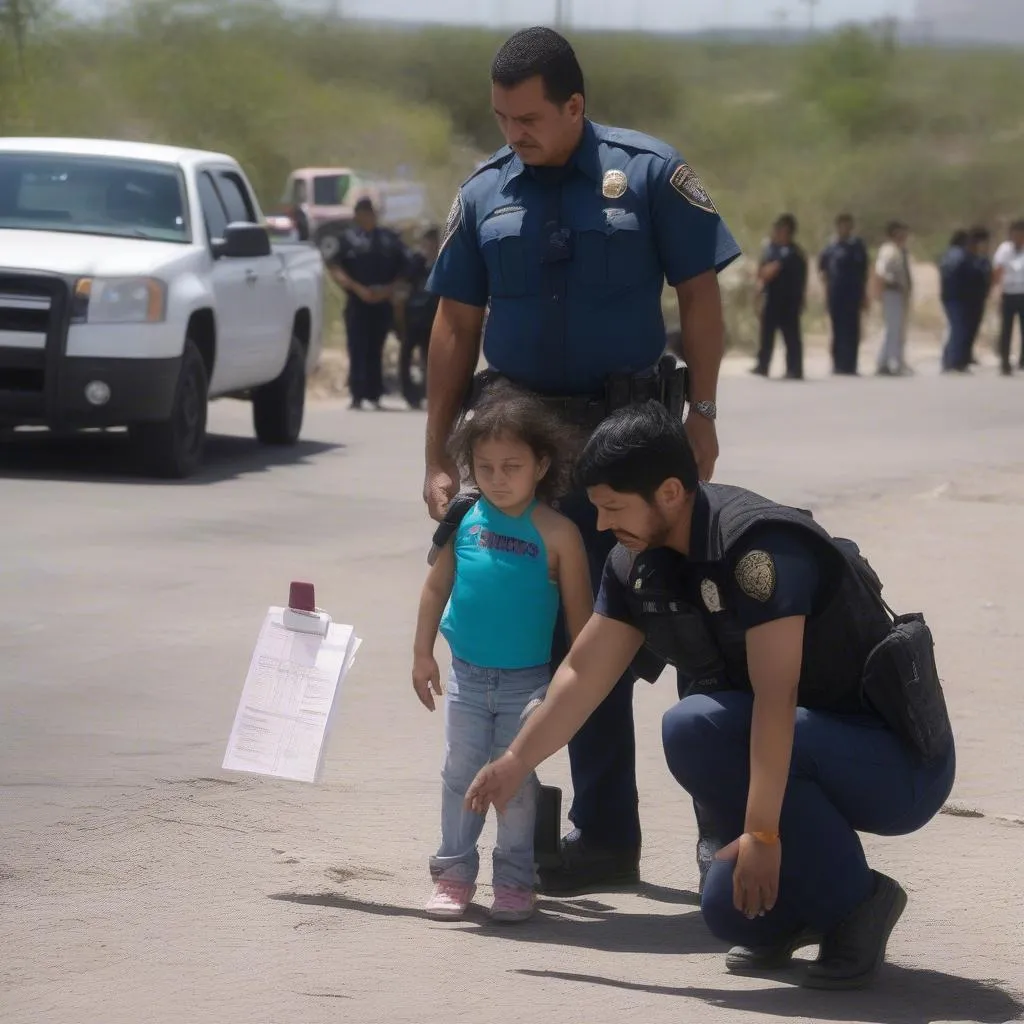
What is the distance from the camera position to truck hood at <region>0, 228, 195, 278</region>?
38.5ft

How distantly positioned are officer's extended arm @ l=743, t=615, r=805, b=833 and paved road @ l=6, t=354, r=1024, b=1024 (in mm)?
368

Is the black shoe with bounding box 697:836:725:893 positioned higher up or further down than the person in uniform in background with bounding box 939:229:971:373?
further down

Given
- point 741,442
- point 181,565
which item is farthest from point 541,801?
point 741,442

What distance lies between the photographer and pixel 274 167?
40.1 metres

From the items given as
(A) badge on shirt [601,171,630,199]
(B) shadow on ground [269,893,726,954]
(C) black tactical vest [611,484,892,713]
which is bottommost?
(B) shadow on ground [269,893,726,954]

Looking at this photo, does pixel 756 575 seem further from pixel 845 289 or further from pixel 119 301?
pixel 845 289

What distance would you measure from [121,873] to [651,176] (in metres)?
1.88

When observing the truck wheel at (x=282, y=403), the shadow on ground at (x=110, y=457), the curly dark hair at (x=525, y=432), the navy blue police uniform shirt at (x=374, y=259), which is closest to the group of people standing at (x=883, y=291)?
the navy blue police uniform shirt at (x=374, y=259)

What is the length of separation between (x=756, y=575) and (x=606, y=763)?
3.52 ft

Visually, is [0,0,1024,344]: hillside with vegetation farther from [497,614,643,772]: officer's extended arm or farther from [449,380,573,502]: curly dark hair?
[497,614,643,772]: officer's extended arm

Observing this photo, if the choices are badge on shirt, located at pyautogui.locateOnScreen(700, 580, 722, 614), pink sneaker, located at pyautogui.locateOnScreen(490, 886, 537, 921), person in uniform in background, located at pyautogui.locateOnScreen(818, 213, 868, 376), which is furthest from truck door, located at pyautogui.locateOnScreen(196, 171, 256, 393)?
person in uniform in background, located at pyautogui.locateOnScreen(818, 213, 868, 376)

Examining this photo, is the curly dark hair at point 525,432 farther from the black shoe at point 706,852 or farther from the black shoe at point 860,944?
the black shoe at point 860,944

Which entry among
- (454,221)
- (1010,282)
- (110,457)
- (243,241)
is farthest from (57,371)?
(1010,282)

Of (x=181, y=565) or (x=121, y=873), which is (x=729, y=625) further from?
(x=181, y=565)
